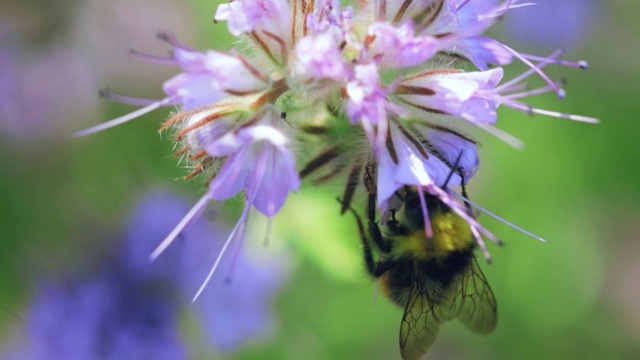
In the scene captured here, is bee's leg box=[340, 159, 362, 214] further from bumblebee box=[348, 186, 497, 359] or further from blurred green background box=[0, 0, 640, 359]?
blurred green background box=[0, 0, 640, 359]

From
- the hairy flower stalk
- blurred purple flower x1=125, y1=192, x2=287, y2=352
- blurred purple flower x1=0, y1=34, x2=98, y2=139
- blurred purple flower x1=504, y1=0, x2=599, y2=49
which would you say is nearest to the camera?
the hairy flower stalk

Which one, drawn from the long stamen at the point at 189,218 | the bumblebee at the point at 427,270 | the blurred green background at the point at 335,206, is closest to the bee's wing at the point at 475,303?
the bumblebee at the point at 427,270

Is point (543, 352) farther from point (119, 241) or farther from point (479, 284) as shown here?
point (119, 241)

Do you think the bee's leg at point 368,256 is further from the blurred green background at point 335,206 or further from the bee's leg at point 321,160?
the blurred green background at point 335,206

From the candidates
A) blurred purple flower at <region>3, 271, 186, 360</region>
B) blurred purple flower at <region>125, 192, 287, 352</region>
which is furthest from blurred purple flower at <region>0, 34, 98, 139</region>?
blurred purple flower at <region>3, 271, 186, 360</region>

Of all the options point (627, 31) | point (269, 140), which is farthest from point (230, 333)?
point (627, 31)
